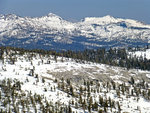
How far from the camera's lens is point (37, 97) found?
16475 cm

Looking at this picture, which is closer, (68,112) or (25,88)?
(68,112)

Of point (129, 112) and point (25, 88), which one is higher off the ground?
point (25, 88)

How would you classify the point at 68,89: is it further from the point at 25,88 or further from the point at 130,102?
the point at 130,102

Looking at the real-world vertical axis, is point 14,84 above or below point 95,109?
above

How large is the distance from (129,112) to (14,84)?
231 feet

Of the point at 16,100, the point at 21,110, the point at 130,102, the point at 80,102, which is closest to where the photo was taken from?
the point at 21,110

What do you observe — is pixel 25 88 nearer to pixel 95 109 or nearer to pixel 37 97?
pixel 37 97

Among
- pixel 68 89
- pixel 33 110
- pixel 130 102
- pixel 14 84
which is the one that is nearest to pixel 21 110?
pixel 33 110

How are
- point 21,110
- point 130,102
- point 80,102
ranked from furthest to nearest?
1. point 130,102
2. point 80,102
3. point 21,110

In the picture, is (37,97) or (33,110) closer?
(33,110)

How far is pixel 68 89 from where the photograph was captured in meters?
192

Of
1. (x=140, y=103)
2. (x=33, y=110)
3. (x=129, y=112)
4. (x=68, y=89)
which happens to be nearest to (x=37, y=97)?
(x=33, y=110)

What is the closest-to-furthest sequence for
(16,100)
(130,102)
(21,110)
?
(21,110)
(16,100)
(130,102)

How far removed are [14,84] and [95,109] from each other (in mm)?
51121
